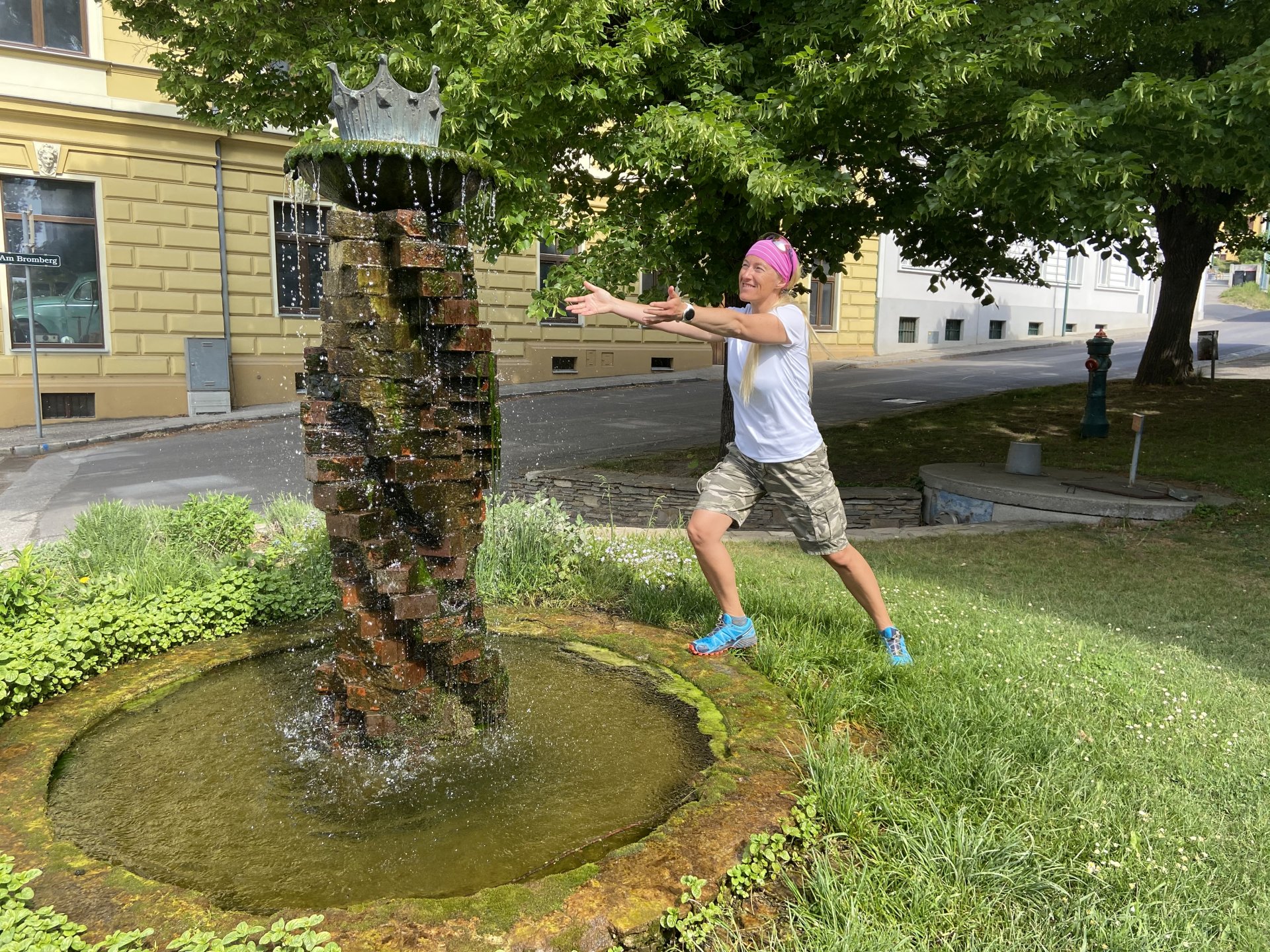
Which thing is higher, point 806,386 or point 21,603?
point 806,386

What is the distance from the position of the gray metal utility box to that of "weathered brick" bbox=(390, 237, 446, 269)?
14.5 metres

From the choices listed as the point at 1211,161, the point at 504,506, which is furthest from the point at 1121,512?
the point at 504,506

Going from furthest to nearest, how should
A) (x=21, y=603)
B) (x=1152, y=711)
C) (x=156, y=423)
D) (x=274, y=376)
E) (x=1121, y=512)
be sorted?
(x=274, y=376)
(x=156, y=423)
(x=1121, y=512)
(x=21, y=603)
(x=1152, y=711)

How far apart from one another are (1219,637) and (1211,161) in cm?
409

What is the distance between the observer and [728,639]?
4.44 m

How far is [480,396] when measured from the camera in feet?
11.7

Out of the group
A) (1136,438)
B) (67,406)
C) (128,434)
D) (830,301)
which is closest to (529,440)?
(128,434)

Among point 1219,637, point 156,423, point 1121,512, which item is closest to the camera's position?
point 1219,637

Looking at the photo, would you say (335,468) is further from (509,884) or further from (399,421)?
(509,884)

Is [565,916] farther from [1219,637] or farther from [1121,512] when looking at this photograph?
[1121,512]

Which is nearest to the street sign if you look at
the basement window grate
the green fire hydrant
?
the basement window grate

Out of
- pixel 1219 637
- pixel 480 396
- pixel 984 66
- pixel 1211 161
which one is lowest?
pixel 1219 637

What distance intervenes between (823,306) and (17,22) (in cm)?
2020

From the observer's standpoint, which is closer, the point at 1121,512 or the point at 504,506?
the point at 504,506
